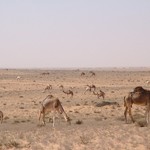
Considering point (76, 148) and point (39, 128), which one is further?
point (39, 128)

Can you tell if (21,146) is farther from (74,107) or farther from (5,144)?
(74,107)

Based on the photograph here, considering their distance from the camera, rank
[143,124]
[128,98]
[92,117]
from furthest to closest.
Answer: [92,117]
[128,98]
[143,124]

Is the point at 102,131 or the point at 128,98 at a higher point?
the point at 128,98

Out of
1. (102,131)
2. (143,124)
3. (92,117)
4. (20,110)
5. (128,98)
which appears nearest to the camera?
(102,131)

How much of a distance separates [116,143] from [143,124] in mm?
3979

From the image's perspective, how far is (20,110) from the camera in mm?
30188

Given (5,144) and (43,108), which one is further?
(43,108)

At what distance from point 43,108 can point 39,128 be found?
140 cm

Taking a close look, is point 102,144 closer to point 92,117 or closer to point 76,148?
point 76,148

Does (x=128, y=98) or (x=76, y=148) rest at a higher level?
(x=128, y=98)

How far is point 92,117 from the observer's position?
84.1ft

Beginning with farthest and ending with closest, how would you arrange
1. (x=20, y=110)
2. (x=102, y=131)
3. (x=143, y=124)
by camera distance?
(x=20, y=110)
(x=143, y=124)
(x=102, y=131)

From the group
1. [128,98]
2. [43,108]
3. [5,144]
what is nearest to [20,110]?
[43,108]

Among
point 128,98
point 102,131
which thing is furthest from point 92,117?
point 102,131
